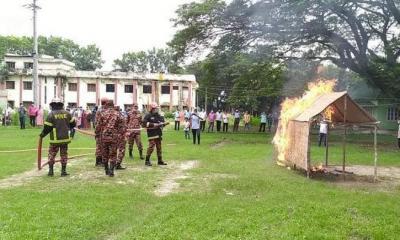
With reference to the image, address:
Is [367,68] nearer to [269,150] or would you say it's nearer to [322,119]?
[269,150]

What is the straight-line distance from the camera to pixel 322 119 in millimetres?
13836

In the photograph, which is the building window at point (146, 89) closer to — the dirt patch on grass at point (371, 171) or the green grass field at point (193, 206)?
the dirt patch on grass at point (371, 171)

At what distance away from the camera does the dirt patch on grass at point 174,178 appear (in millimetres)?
9836

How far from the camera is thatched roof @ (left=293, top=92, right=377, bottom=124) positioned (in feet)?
40.8

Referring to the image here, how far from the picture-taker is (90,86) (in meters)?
59.6

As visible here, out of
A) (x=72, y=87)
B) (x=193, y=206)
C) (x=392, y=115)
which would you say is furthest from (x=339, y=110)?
(x=72, y=87)

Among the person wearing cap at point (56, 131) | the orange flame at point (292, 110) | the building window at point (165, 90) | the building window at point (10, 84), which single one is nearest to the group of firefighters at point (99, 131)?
the person wearing cap at point (56, 131)

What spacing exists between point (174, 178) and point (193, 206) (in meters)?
3.31

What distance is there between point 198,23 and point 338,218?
21.4 metres

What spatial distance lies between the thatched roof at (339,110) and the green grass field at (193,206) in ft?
Answer: 5.45

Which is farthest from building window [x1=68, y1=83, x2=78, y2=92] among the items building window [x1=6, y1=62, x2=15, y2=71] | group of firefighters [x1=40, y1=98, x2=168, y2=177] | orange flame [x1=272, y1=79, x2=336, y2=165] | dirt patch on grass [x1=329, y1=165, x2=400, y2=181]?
dirt patch on grass [x1=329, y1=165, x2=400, y2=181]

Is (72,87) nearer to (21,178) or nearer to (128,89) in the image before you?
(128,89)

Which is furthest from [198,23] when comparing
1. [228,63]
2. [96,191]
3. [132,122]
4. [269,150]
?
[96,191]

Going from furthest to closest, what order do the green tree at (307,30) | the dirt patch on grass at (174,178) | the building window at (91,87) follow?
the building window at (91,87) → the green tree at (307,30) → the dirt patch on grass at (174,178)
